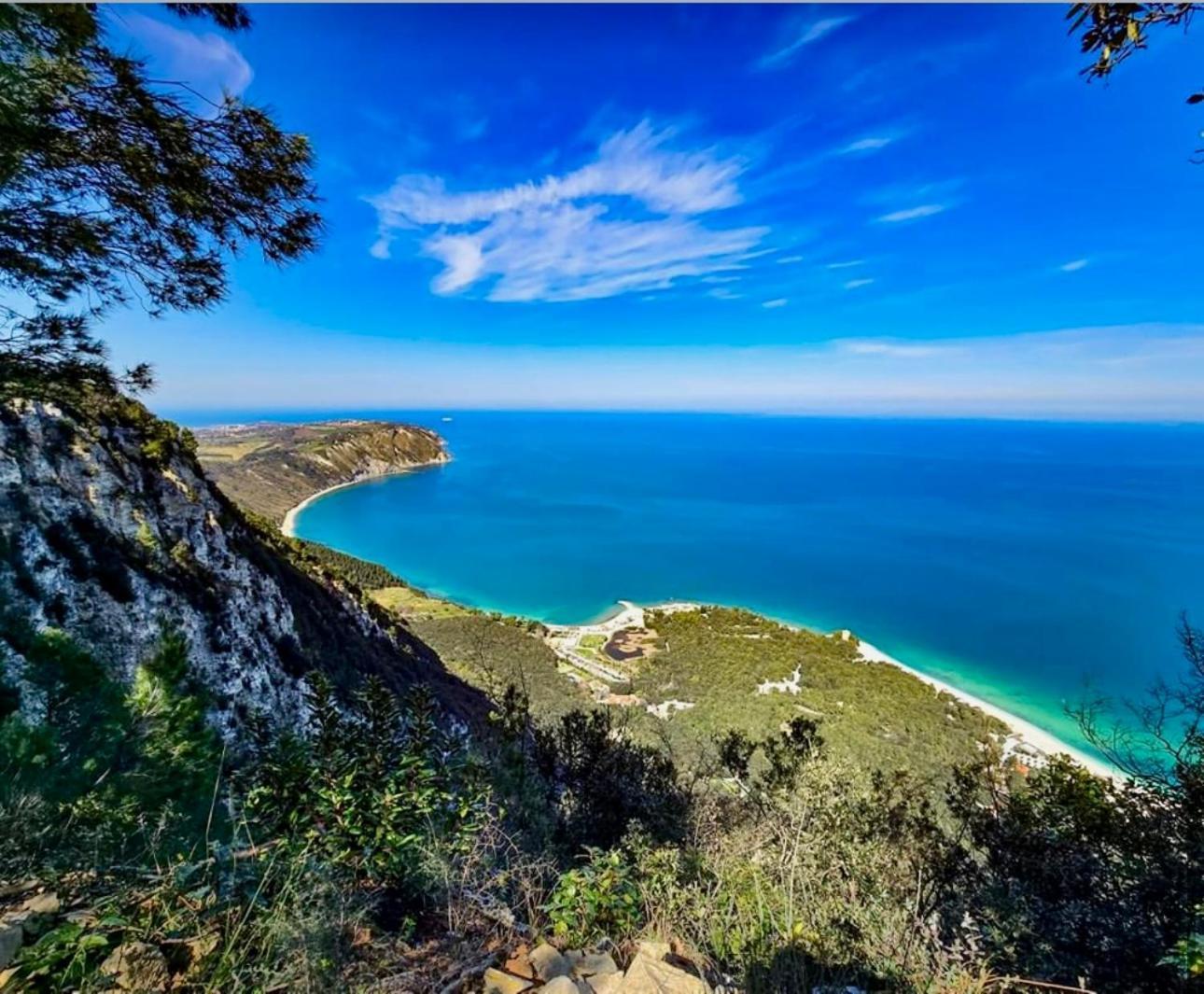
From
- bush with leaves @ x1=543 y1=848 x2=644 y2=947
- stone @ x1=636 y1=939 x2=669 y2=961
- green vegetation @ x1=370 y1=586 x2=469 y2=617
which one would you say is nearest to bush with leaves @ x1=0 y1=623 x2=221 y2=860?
bush with leaves @ x1=543 y1=848 x2=644 y2=947

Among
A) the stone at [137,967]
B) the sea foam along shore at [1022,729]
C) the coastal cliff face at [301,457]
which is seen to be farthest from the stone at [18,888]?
the coastal cliff face at [301,457]

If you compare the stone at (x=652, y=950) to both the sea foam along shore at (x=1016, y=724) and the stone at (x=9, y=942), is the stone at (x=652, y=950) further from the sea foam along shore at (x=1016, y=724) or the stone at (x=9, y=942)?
the sea foam along shore at (x=1016, y=724)

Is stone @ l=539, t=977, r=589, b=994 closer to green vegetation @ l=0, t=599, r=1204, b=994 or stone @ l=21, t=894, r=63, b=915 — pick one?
green vegetation @ l=0, t=599, r=1204, b=994

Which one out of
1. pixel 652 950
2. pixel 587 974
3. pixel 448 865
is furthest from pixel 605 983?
pixel 448 865

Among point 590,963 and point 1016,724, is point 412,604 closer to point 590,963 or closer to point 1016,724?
point 1016,724

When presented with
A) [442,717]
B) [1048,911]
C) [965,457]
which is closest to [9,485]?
[442,717]

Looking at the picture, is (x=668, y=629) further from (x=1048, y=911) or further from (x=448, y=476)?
(x=448, y=476)
